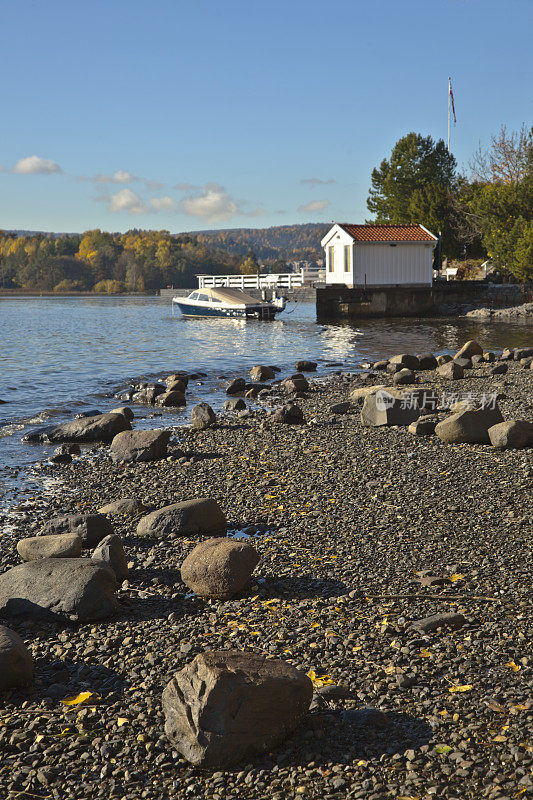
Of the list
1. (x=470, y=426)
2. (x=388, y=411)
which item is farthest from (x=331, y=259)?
(x=470, y=426)

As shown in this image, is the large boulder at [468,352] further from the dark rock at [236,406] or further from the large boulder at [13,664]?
the large boulder at [13,664]

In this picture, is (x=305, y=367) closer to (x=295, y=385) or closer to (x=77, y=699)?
(x=295, y=385)

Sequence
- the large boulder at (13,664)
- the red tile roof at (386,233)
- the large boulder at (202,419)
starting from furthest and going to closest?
the red tile roof at (386,233)
the large boulder at (202,419)
the large boulder at (13,664)

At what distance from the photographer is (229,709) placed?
11.8ft

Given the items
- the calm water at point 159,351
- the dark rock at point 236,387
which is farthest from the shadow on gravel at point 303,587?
the dark rock at point 236,387

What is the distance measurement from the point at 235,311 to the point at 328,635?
4737cm

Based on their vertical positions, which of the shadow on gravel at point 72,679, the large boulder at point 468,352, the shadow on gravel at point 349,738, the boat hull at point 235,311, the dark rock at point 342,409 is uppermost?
the boat hull at point 235,311

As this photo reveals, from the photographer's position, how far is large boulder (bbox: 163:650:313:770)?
3543mm

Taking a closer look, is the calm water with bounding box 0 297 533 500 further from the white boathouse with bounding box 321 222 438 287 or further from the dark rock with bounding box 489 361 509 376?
the dark rock with bounding box 489 361 509 376

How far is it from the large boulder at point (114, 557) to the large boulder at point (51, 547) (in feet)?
1.26

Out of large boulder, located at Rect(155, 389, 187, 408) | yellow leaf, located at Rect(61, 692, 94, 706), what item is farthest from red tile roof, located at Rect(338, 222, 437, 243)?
yellow leaf, located at Rect(61, 692, 94, 706)

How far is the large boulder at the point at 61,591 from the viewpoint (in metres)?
5.31

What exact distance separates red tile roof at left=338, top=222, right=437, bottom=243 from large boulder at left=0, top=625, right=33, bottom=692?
4279 centimetres

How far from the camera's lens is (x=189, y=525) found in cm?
706
